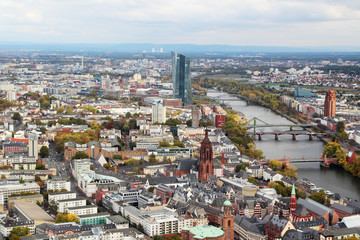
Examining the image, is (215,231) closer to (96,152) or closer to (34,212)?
(34,212)

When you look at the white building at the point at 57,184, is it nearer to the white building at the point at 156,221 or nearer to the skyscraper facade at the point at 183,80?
the white building at the point at 156,221

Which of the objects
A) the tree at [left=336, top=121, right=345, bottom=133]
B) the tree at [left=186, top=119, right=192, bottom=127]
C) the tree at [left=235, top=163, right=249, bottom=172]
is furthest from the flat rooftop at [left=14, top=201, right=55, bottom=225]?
the tree at [left=336, top=121, right=345, bottom=133]

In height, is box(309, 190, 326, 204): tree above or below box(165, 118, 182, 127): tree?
above

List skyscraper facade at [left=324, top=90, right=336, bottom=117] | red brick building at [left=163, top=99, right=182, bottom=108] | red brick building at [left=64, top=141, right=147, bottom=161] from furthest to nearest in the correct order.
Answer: red brick building at [left=163, top=99, right=182, bottom=108], skyscraper facade at [left=324, top=90, right=336, bottom=117], red brick building at [left=64, top=141, right=147, bottom=161]

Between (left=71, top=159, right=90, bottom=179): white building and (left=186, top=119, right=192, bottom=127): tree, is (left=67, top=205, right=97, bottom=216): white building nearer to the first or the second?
(left=71, top=159, right=90, bottom=179): white building

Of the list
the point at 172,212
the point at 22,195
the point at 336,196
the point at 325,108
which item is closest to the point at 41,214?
the point at 22,195

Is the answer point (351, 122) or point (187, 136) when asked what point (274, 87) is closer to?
point (351, 122)

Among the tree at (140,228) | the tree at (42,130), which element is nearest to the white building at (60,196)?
the tree at (140,228)
